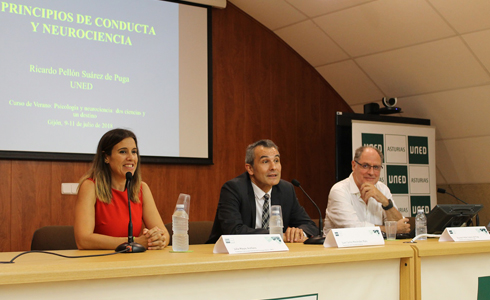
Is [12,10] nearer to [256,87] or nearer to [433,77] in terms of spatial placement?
[256,87]

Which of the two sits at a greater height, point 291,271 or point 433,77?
point 433,77

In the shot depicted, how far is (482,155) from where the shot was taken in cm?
523

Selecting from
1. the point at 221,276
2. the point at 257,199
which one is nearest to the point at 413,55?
the point at 257,199

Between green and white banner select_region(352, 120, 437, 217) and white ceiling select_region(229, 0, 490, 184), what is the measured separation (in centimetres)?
34

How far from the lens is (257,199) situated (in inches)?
110

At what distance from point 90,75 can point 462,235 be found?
3.40 meters

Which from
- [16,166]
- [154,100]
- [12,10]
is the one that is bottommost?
[16,166]

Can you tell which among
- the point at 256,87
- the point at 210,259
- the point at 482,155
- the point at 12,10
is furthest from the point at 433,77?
the point at 210,259

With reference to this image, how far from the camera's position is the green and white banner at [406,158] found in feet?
16.4

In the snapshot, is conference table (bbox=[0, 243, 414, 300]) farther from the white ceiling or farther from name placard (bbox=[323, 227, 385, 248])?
the white ceiling

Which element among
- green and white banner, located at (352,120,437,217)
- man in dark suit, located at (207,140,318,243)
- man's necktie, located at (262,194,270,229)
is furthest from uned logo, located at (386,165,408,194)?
man's necktie, located at (262,194,270,229)

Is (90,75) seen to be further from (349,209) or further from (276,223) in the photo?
(276,223)

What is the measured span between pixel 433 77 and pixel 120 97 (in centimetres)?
312

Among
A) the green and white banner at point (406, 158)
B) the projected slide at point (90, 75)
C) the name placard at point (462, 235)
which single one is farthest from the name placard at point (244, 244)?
the green and white banner at point (406, 158)
